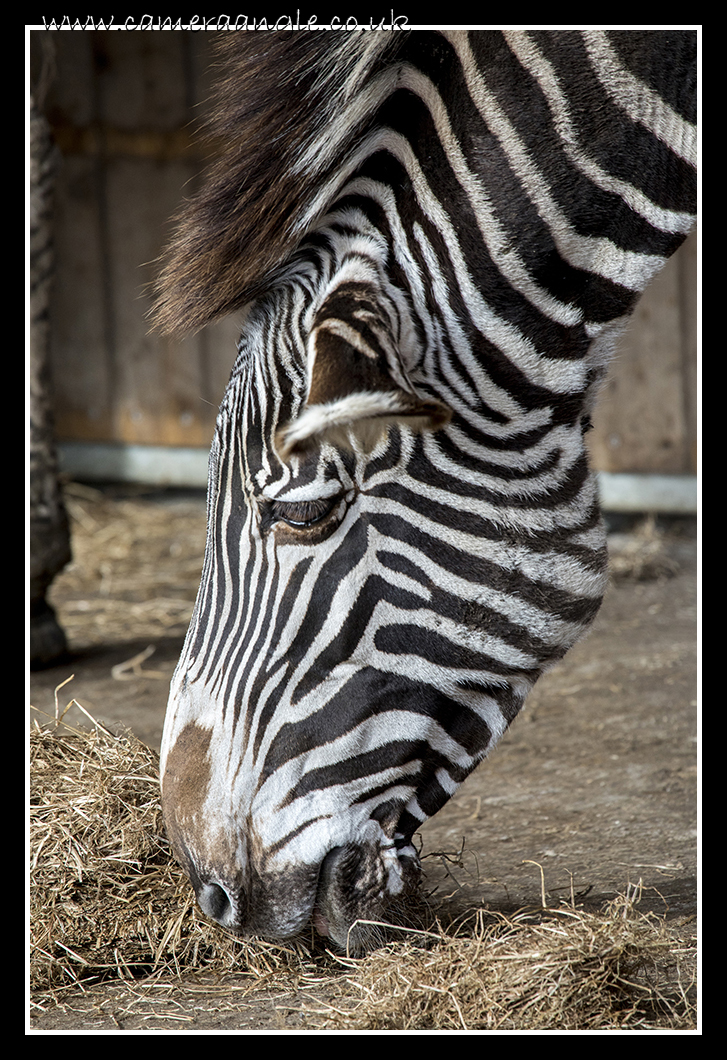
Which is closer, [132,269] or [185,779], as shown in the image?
[185,779]

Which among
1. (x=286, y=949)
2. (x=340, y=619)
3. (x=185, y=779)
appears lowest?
(x=286, y=949)

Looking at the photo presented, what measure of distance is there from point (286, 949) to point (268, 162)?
1.65 m

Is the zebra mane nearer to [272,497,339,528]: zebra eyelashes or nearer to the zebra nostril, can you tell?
[272,497,339,528]: zebra eyelashes

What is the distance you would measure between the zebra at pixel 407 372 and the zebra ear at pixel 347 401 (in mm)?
187

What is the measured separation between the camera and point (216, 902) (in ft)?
6.95

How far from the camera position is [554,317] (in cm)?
207

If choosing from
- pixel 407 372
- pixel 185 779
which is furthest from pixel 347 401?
pixel 185 779

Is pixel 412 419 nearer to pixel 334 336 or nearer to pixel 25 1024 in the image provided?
pixel 334 336

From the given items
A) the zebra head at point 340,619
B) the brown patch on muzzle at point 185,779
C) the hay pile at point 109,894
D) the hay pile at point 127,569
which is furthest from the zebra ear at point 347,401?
the hay pile at point 127,569

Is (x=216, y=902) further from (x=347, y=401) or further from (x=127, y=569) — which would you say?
(x=127, y=569)

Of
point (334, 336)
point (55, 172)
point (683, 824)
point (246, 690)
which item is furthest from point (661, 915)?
point (55, 172)

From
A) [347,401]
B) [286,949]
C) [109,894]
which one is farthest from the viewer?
[109,894]

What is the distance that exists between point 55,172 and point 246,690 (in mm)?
3070

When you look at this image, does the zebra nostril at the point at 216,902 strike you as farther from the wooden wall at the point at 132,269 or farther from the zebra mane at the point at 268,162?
the wooden wall at the point at 132,269
